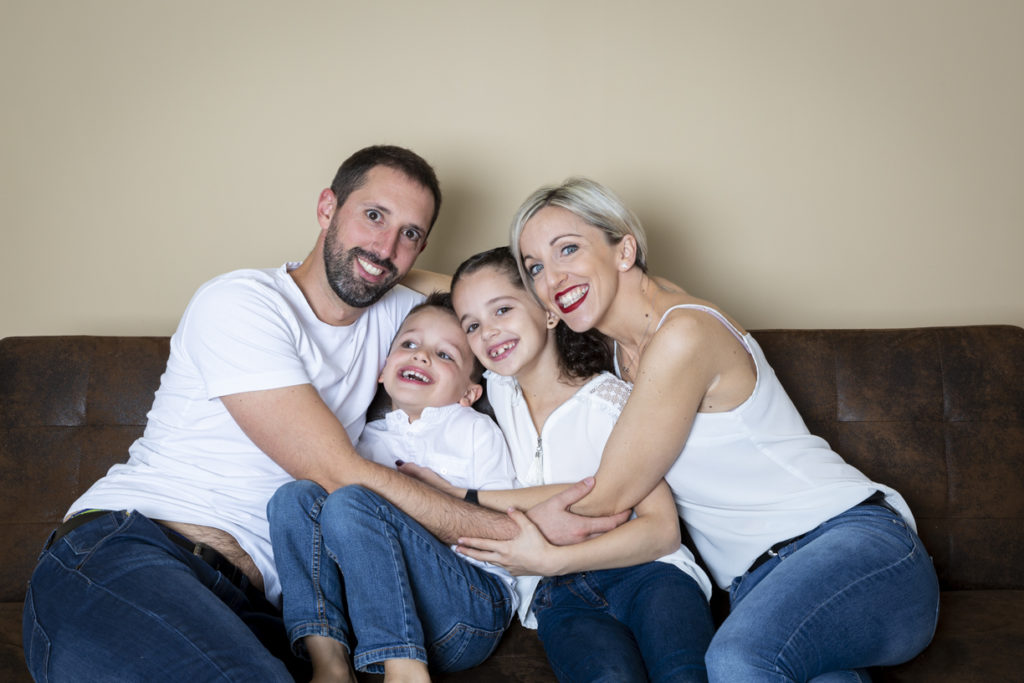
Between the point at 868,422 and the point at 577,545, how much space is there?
3.57 feet

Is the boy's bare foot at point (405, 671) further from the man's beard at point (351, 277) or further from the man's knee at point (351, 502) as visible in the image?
the man's beard at point (351, 277)

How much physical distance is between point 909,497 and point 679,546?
844 millimetres

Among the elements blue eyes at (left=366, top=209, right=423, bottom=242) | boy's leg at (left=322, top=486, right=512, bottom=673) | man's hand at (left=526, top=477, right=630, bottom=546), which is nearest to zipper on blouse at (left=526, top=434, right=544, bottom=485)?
man's hand at (left=526, top=477, right=630, bottom=546)

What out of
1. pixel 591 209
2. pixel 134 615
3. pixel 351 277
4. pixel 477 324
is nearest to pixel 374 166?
pixel 351 277

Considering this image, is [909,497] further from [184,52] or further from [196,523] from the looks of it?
[184,52]

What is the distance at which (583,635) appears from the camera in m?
1.82

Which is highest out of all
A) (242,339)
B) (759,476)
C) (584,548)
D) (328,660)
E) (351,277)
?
(351,277)

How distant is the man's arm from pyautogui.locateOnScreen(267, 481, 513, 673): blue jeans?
0.16 feet

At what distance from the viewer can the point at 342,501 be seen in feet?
5.71

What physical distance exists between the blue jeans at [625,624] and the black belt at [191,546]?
0.76 metres

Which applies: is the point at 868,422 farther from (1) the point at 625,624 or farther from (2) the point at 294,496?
(2) the point at 294,496

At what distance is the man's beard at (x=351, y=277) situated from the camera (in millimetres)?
2111

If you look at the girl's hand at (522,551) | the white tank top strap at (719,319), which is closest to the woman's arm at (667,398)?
the white tank top strap at (719,319)

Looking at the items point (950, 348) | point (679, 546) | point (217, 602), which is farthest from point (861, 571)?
point (217, 602)
